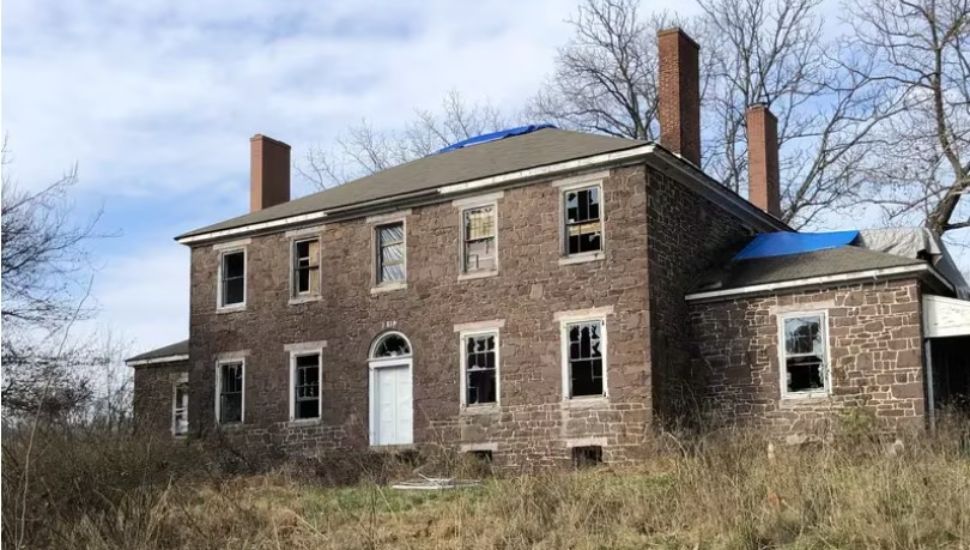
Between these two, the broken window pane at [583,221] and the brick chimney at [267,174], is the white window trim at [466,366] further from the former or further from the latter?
the brick chimney at [267,174]

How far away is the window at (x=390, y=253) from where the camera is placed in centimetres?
2333

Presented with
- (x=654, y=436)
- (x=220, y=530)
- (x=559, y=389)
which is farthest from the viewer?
(x=559, y=389)

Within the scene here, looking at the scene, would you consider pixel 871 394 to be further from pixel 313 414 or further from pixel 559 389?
pixel 313 414

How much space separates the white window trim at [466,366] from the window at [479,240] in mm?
1286

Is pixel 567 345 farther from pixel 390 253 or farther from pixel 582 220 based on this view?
pixel 390 253

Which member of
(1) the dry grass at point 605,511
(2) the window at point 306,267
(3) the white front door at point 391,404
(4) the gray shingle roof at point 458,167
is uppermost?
(4) the gray shingle roof at point 458,167

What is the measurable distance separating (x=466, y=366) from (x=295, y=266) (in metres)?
5.52

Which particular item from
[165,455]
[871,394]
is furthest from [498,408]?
[165,455]

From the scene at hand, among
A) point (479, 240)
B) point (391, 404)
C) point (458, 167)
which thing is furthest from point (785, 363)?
point (458, 167)

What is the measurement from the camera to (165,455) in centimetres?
1338

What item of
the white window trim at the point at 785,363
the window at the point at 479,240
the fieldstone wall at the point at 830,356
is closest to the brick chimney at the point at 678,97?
the fieldstone wall at the point at 830,356

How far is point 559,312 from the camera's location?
20.6 metres

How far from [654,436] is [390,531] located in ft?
27.6

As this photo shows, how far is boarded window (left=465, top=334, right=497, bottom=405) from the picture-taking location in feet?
70.2
